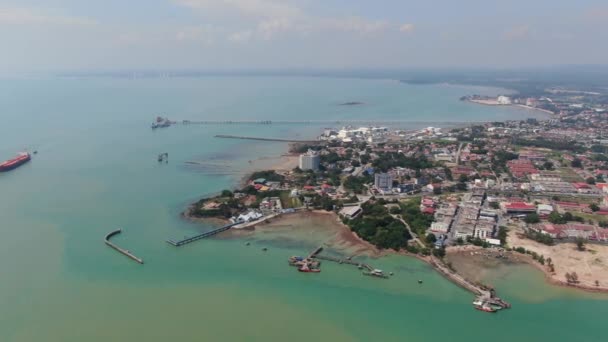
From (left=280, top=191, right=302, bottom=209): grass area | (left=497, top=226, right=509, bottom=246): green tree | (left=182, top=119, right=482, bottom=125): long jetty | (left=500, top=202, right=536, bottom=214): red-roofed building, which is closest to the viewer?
(left=497, top=226, right=509, bottom=246): green tree

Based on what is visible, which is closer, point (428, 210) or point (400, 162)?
point (428, 210)

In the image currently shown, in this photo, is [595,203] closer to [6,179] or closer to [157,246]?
[157,246]

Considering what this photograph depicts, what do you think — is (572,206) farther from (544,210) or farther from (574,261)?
(574,261)

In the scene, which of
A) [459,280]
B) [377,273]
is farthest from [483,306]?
[377,273]

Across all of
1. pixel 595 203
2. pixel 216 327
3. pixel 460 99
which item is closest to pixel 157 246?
pixel 216 327

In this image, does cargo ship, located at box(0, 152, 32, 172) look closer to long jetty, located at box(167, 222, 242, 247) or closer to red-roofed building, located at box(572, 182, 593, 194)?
long jetty, located at box(167, 222, 242, 247)

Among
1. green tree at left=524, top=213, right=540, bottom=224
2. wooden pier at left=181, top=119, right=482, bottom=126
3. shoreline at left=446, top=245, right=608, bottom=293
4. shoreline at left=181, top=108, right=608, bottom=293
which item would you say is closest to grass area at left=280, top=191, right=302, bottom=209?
shoreline at left=181, top=108, right=608, bottom=293

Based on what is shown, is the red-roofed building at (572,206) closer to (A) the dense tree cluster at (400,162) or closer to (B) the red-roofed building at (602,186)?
(B) the red-roofed building at (602,186)
